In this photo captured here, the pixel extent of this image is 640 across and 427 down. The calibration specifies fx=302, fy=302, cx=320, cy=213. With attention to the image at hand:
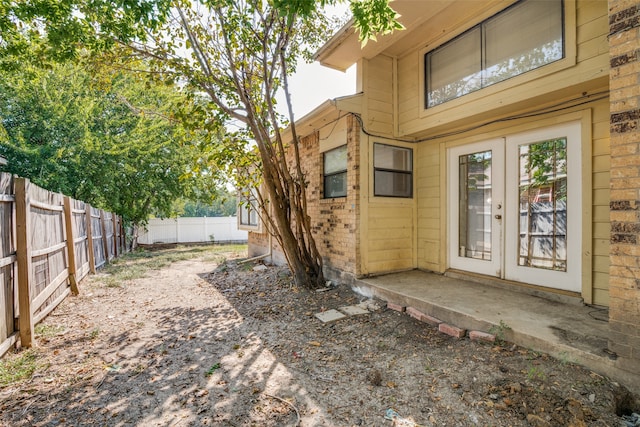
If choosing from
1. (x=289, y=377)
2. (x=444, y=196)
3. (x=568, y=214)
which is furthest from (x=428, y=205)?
(x=289, y=377)

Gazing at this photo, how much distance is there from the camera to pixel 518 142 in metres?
4.12

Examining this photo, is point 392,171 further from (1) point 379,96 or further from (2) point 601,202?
(2) point 601,202

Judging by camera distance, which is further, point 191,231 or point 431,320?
point 191,231

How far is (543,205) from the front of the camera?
12.7 feet

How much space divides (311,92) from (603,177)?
5294 millimetres

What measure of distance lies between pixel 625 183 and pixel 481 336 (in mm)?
1748

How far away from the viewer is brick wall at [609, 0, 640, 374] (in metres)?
2.03

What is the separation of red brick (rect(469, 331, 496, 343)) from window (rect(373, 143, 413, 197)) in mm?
2685

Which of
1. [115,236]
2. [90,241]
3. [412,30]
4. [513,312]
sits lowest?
→ [513,312]

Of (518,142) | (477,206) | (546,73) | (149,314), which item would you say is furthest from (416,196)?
(149,314)

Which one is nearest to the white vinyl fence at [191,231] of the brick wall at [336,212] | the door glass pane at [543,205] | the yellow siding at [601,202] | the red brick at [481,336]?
the brick wall at [336,212]

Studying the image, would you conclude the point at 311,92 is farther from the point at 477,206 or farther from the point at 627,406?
the point at 627,406

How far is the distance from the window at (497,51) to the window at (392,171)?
0.95 meters

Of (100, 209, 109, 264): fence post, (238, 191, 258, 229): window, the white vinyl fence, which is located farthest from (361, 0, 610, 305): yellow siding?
the white vinyl fence
